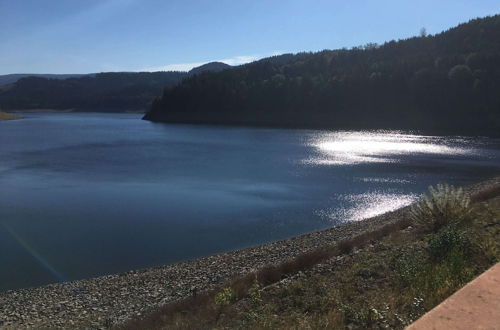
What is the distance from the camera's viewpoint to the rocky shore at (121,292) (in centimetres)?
1041

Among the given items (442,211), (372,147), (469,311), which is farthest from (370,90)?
(469,311)

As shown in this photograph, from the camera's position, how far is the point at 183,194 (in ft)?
85.5

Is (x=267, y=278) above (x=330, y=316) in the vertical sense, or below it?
below

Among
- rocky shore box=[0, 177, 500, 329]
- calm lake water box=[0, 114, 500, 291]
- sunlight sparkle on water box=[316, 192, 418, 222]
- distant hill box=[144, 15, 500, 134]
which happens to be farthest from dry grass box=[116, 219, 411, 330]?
distant hill box=[144, 15, 500, 134]

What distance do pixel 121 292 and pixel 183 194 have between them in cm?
1402

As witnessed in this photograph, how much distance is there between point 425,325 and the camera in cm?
351

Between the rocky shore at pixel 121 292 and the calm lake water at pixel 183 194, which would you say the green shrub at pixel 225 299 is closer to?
the rocky shore at pixel 121 292

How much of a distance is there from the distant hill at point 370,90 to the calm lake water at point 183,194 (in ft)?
76.3

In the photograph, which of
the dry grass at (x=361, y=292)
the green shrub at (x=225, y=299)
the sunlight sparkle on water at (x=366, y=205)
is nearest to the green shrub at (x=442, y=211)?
the dry grass at (x=361, y=292)

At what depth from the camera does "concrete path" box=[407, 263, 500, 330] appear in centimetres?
351

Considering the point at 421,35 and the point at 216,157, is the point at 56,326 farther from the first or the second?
the point at 421,35

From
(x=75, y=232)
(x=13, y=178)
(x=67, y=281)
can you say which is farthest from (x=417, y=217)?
→ (x=13, y=178)

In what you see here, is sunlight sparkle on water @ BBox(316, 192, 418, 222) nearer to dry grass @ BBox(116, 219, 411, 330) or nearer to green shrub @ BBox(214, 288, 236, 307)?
dry grass @ BBox(116, 219, 411, 330)

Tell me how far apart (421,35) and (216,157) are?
293ft
